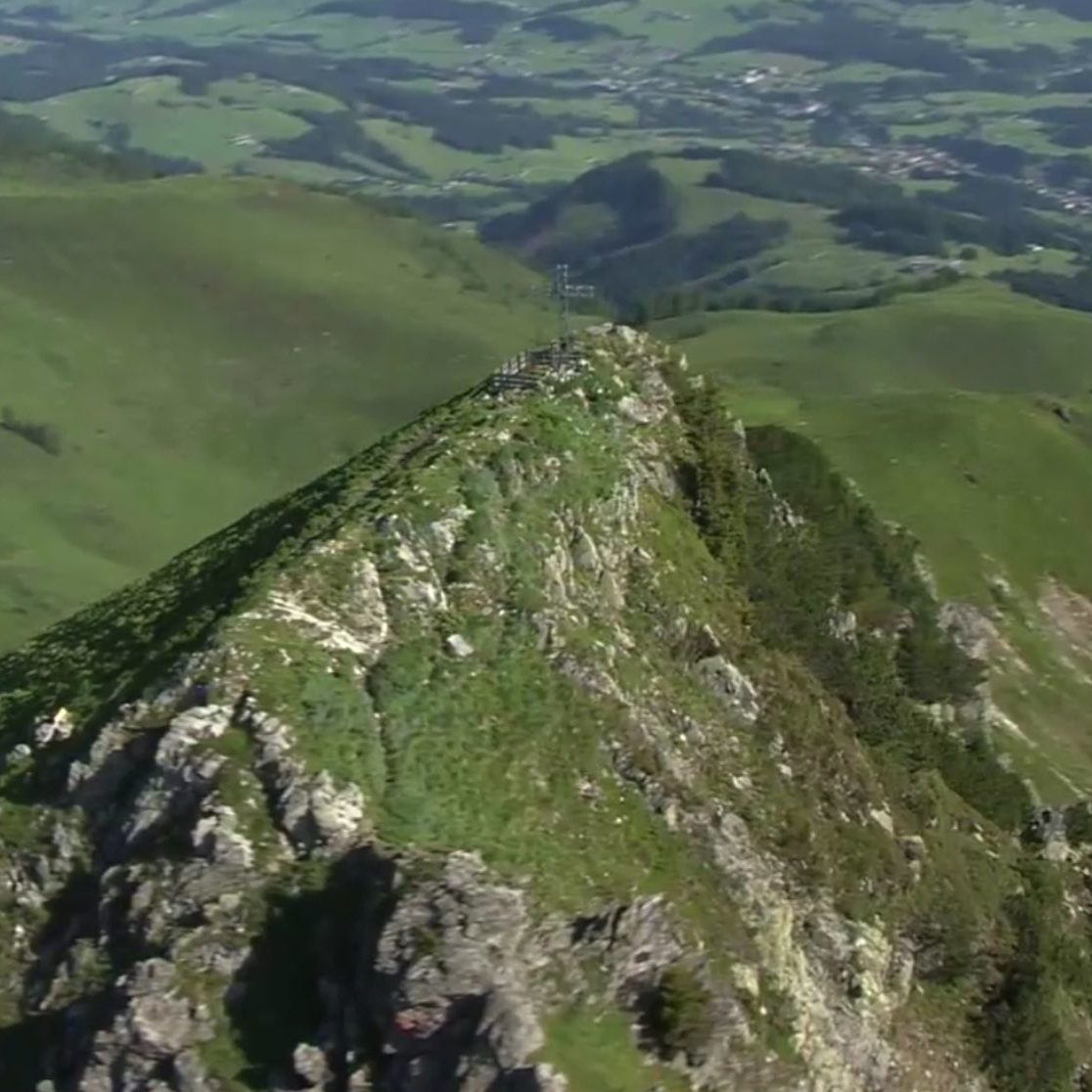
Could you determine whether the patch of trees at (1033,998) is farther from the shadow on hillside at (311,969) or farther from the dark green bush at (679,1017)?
the shadow on hillside at (311,969)

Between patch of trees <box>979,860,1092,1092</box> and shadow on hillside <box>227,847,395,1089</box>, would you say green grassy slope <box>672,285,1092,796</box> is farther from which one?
shadow on hillside <box>227,847,395,1089</box>

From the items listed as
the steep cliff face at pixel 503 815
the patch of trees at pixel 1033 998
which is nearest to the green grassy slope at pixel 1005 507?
the patch of trees at pixel 1033 998

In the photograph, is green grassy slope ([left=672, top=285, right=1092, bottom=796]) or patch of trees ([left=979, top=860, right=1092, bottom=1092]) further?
green grassy slope ([left=672, top=285, right=1092, bottom=796])

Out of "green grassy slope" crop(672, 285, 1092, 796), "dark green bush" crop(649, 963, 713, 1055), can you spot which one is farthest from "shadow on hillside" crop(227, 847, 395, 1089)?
"green grassy slope" crop(672, 285, 1092, 796)

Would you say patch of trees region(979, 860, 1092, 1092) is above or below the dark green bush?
below

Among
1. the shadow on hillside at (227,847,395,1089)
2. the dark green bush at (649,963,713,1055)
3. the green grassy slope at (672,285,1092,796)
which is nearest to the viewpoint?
the shadow on hillside at (227,847,395,1089)

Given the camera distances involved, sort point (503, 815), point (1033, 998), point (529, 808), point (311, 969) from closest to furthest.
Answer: point (311, 969), point (503, 815), point (529, 808), point (1033, 998)

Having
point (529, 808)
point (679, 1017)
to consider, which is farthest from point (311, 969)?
point (679, 1017)

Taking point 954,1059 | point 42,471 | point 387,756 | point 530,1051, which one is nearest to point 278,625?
point 387,756

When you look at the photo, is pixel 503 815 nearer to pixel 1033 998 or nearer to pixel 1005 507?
pixel 1033 998
